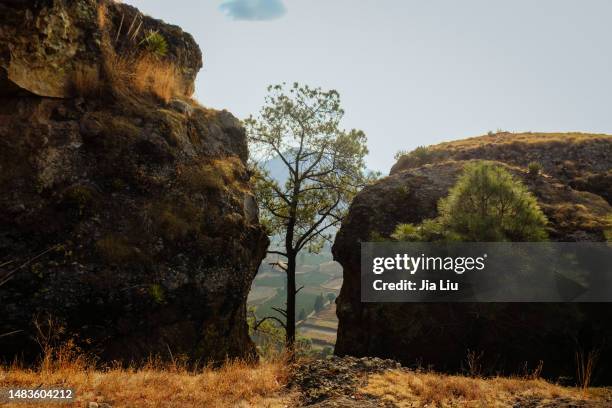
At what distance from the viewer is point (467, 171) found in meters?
12.9

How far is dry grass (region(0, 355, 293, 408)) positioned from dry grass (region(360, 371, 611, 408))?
1982 mm

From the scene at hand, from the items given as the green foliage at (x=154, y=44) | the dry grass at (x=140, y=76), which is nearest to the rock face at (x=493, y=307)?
the dry grass at (x=140, y=76)

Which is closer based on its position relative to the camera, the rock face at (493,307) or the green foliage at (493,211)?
the green foliage at (493,211)

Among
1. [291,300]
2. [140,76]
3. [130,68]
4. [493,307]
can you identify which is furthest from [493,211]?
[291,300]

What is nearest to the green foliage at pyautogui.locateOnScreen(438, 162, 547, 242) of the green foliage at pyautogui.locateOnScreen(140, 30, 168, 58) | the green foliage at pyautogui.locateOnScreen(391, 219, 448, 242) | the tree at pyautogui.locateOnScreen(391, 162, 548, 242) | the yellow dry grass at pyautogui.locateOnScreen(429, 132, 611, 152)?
the tree at pyautogui.locateOnScreen(391, 162, 548, 242)

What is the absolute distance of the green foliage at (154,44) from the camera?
15.0 m

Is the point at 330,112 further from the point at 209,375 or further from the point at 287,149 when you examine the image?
the point at 209,375

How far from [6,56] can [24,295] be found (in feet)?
19.2

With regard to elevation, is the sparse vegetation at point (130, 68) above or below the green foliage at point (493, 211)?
above

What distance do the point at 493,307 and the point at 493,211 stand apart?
3737mm

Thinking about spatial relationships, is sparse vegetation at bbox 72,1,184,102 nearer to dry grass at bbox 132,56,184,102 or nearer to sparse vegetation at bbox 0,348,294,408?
dry grass at bbox 132,56,184,102

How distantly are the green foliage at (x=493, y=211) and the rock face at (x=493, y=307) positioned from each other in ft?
9.55

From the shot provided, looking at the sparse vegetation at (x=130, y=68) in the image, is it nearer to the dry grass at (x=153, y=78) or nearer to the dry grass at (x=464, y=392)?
the dry grass at (x=153, y=78)

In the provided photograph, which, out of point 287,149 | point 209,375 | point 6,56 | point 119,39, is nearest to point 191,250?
point 209,375
